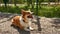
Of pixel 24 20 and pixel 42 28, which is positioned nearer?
pixel 24 20

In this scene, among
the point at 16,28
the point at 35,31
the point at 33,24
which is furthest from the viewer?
the point at 33,24

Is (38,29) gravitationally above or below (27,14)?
below

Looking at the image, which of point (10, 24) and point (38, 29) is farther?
point (10, 24)

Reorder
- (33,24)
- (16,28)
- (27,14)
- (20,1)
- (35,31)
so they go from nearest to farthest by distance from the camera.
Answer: (27,14) < (35,31) < (16,28) < (33,24) < (20,1)

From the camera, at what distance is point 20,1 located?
999 centimetres

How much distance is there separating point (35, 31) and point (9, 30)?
2.39 ft

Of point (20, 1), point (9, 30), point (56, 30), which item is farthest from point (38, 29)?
point (20, 1)

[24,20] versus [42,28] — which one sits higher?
[24,20]

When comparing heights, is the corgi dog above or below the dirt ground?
above

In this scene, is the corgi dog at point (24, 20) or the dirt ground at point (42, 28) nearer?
the corgi dog at point (24, 20)

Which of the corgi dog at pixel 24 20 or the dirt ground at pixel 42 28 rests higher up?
the corgi dog at pixel 24 20

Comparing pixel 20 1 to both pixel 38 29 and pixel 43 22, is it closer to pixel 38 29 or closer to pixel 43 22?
pixel 43 22

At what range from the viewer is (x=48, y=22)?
5504mm

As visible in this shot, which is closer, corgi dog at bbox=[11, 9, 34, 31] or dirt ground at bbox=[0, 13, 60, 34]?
corgi dog at bbox=[11, 9, 34, 31]
